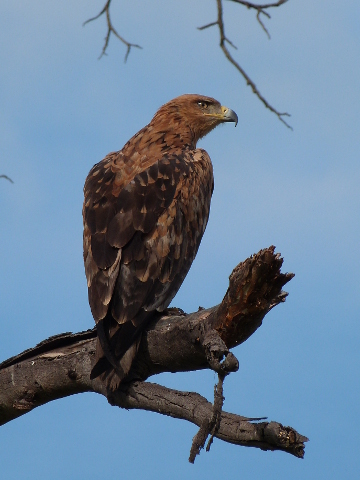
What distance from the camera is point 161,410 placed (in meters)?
4.62

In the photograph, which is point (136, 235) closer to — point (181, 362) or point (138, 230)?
point (138, 230)

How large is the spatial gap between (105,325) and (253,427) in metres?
1.59

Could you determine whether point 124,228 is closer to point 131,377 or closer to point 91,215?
point 91,215

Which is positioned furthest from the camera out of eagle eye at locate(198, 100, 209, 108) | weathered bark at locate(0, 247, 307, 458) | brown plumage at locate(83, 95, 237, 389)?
eagle eye at locate(198, 100, 209, 108)

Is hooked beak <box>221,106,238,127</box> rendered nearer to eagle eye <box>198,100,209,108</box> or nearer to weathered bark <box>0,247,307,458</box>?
eagle eye <box>198,100,209,108</box>

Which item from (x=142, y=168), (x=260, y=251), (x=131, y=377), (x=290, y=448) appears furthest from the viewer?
(x=142, y=168)

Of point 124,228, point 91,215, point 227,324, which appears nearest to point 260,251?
point 227,324

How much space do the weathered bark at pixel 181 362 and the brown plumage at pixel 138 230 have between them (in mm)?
222

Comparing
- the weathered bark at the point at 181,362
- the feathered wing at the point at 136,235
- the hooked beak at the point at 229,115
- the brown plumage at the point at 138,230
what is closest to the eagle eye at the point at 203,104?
the hooked beak at the point at 229,115

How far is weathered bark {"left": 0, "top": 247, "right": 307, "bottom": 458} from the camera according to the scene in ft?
13.1

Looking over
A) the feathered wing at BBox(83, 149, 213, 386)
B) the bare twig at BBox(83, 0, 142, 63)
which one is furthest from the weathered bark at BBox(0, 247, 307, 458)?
the bare twig at BBox(83, 0, 142, 63)

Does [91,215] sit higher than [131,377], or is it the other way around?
[91,215]

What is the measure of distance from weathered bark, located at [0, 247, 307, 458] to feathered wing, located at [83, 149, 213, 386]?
0.22m

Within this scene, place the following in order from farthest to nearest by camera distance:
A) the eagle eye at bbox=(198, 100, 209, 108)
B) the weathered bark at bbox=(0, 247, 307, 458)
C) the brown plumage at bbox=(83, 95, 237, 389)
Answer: the eagle eye at bbox=(198, 100, 209, 108) < the brown plumage at bbox=(83, 95, 237, 389) < the weathered bark at bbox=(0, 247, 307, 458)
